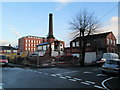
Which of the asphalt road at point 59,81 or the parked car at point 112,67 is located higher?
the parked car at point 112,67

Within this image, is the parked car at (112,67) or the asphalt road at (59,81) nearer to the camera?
the asphalt road at (59,81)

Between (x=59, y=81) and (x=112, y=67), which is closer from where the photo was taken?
(x=59, y=81)

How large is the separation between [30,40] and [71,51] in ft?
193

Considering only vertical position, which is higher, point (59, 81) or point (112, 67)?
point (112, 67)

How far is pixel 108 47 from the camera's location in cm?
3509

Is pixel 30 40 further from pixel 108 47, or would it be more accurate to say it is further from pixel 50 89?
pixel 50 89

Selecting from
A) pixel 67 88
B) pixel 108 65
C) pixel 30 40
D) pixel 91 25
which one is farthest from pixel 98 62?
pixel 30 40

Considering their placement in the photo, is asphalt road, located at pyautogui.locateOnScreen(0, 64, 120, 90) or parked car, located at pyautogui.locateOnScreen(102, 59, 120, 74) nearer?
asphalt road, located at pyautogui.locateOnScreen(0, 64, 120, 90)

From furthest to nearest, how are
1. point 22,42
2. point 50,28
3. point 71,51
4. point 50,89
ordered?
point 22,42 → point 50,28 → point 71,51 → point 50,89

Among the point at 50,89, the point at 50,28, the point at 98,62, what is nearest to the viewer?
the point at 50,89

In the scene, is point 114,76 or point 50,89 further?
point 114,76

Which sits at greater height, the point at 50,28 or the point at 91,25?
the point at 50,28

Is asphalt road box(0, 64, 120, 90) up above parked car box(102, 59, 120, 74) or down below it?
below

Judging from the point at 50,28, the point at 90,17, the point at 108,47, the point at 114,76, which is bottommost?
the point at 114,76
